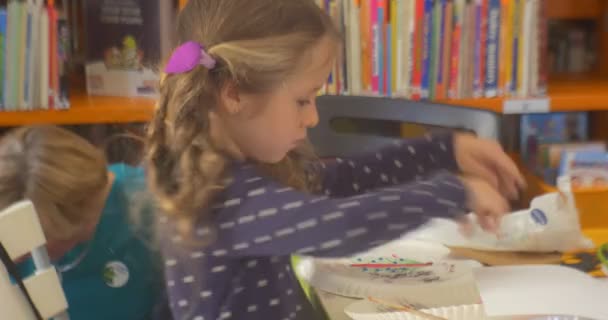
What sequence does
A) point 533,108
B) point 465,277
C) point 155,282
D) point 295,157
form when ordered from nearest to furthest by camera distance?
point 465,277 → point 295,157 → point 155,282 → point 533,108

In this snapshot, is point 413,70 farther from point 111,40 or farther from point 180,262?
point 180,262

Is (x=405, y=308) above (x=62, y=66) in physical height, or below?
below

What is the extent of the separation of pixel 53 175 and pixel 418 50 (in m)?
0.77

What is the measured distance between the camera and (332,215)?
2.38 ft

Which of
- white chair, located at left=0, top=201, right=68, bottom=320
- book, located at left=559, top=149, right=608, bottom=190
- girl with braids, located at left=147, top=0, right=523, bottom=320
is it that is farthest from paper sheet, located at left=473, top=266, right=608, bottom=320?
white chair, located at left=0, top=201, right=68, bottom=320

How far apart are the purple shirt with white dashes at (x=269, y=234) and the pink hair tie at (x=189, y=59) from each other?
115mm

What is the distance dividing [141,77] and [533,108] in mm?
765

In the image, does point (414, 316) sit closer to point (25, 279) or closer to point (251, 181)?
point (251, 181)

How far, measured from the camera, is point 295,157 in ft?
3.49

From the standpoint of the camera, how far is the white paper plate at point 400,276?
0.91m

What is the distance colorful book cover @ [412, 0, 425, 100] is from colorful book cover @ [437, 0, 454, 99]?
4 cm

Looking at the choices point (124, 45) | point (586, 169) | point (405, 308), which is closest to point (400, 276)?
point (405, 308)

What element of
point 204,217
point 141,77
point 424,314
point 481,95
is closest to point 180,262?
point 204,217

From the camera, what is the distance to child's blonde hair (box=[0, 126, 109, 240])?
985 millimetres
